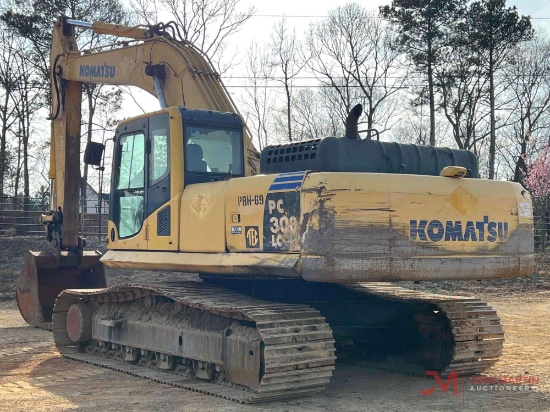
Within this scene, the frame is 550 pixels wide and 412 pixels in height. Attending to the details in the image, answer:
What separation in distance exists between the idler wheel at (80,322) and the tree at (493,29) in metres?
26.9

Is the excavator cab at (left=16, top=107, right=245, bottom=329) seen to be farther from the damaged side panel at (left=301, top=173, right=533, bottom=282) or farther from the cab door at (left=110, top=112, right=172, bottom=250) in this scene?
the damaged side panel at (left=301, top=173, right=533, bottom=282)

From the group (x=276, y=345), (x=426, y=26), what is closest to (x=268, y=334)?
(x=276, y=345)

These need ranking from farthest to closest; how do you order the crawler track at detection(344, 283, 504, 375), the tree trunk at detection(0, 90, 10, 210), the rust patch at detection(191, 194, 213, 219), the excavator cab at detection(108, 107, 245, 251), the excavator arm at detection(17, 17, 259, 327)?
the tree trunk at detection(0, 90, 10, 210), the excavator arm at detection(17, 17, 259, 327), the excavator cab at detection(108, 107, 245, 251), the crawler track at detection(344, 283, 504, 375), the rust patch at detection(191, 194, 213, 219)

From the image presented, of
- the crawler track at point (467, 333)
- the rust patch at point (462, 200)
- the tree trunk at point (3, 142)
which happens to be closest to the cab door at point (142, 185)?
the crawler track at point (467, 333)

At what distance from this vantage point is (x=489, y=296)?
65.7 ft

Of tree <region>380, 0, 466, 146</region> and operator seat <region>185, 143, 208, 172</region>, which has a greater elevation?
tree <region>380, 0, 466, 146</region>

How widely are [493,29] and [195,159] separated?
2781 cm

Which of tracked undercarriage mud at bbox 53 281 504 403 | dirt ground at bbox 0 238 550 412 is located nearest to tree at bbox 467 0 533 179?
dirt ground at bbox 0 238 550 412

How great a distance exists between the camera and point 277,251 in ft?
26.5

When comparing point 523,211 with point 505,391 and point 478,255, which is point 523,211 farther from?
point 505,391

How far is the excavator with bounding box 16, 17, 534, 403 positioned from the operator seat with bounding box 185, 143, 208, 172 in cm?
2

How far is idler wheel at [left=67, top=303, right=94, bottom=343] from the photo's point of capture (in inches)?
433

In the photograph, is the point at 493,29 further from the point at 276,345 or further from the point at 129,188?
the point at 276,345

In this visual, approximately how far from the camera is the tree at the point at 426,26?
1337 inches
